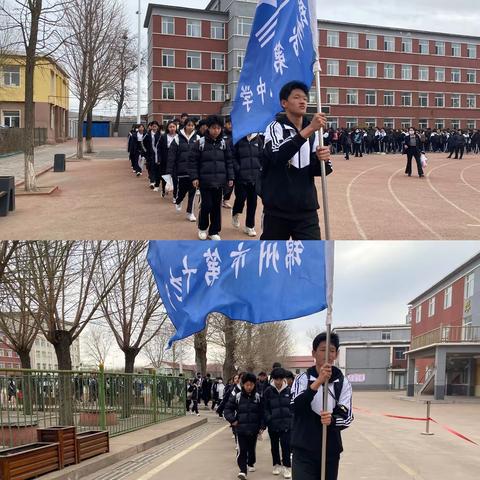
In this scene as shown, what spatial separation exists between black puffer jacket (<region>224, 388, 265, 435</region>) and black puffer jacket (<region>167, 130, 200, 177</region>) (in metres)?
4.56

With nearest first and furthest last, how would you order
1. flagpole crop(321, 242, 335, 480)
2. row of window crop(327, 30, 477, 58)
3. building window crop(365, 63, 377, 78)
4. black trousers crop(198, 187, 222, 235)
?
flagpole crop(321, 242, 335, 480), black trousers crop(198, 187, 222, 235), row of window crop(327, 30, 477, 58), building window crop(365, 63, 377, 78)

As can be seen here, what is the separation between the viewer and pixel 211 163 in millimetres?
10352

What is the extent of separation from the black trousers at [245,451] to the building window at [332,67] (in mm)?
59439

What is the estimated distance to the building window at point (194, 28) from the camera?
5912 centimetres

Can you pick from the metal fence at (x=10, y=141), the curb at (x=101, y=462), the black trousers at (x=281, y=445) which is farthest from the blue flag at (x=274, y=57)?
the metal fence at (x=10, y=141)

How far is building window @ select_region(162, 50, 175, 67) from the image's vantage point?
5869 centimetres

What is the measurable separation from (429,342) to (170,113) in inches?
1313

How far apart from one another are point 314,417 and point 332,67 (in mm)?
63759

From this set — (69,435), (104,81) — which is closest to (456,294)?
(104,81)

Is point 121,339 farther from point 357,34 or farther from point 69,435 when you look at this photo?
point 357,34

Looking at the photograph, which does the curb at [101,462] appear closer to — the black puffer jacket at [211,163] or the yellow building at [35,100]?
the black puffer jacket at [211,163]

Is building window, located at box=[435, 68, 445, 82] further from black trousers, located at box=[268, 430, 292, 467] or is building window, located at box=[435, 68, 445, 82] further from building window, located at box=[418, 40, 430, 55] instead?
black trousers, located at box=[268, 430, 292, 467]

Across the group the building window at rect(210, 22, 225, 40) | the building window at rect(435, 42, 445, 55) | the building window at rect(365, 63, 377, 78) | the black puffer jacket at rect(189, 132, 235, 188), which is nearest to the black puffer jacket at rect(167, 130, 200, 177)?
the black puffer jacket at rect(189, 132, 235, 188)

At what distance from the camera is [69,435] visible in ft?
29.6
